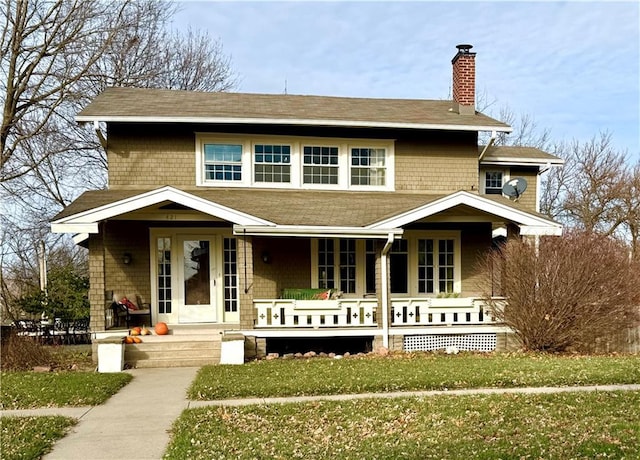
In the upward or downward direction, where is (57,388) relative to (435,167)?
downward

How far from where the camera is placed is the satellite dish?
13.5 meters

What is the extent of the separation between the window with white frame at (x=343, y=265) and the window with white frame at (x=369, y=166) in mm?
1724

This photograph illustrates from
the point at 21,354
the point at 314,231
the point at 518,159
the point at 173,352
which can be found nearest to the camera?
the point at 21,354

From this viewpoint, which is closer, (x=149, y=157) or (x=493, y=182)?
(x=149, y=157)

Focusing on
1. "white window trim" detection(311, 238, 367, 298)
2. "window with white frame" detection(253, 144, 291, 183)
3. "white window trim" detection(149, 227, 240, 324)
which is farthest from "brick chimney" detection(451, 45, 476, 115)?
"white window trim" detection(149, 227, 240, 324)

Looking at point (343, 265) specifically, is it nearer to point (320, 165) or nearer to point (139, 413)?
point (320, 165)

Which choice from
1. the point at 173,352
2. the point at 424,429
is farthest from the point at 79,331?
the point at 424,429

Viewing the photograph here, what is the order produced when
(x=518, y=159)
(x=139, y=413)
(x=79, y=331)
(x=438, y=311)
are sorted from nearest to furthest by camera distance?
(x=139, y=413), (x=438, y=311), (x=79, y=331), (x=518, y=159)

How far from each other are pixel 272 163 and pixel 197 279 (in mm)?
3670

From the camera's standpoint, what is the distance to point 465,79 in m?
14.3

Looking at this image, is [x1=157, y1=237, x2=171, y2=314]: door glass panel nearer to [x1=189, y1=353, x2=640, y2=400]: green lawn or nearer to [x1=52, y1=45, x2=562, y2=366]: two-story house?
[x1=52, y1=45, x2=562, y2=366]: two-story house

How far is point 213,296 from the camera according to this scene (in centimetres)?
1195

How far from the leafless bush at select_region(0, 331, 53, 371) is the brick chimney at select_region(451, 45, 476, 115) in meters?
12.4

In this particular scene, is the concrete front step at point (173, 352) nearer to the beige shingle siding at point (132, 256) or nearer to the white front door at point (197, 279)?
the white front door at point (197, 279)
